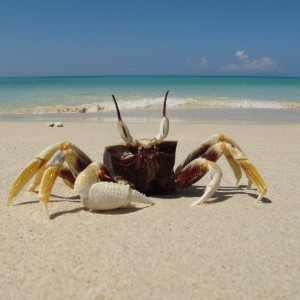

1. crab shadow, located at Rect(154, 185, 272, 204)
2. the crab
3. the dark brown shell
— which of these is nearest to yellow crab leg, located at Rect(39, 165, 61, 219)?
the crab

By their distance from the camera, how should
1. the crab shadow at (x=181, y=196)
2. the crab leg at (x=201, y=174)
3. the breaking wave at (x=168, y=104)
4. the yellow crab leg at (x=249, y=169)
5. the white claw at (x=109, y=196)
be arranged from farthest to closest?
the breaking wave at (x=168, y=104), the yellow crab leg at (x=249, y=169), the crab leg at (x=201, y=174), the crab shadow at (x=181, y=196), the white claw at (x=109, y=196)

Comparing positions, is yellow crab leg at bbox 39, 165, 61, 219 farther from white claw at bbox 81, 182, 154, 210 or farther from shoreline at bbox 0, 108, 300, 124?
shoreline at bbox 0, 108, 300, 124

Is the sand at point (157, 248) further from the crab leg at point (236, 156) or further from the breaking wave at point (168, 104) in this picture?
the breaking wave at point (168, 104)

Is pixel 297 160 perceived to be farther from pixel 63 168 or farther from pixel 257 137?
pixel 63 168

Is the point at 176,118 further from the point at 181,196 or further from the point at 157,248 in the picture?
the point at 157,248

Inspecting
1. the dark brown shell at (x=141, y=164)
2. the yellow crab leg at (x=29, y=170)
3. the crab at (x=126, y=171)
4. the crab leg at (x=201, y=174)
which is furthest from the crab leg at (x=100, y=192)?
the crab leg at (x=201, y=174)
